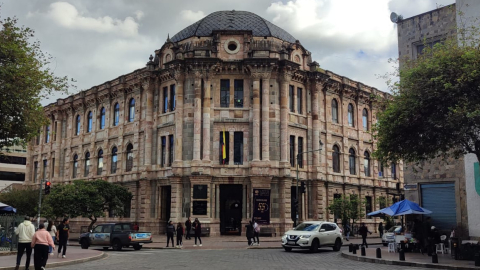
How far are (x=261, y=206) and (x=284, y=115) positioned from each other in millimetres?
7735

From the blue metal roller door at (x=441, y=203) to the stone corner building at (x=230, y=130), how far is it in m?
12.9

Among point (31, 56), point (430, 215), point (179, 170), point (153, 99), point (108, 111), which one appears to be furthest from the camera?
point (108, 111)

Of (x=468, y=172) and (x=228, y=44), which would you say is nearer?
(x=468, y=172)

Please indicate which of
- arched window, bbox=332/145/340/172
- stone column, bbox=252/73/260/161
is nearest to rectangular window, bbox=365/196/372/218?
arched window, bbox=332/145/340/172

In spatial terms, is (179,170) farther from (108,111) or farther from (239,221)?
(108,111)

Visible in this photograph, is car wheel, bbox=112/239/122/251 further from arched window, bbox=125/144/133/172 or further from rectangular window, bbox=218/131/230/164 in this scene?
arched window, bbox=125/144/133/172

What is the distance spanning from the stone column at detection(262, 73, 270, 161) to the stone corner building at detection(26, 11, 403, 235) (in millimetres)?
81

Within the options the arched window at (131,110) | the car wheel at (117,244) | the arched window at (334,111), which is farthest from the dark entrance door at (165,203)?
the arched window at (334,111)

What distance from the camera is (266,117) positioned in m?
39.3

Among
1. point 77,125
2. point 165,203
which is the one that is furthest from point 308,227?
point 77,125

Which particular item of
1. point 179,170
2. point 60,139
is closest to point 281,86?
point 179,170

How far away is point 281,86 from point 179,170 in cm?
1098

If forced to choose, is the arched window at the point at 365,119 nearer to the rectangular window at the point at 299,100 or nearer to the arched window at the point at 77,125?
the rectangular window at the point at 299,100

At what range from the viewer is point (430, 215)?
2803 cm
